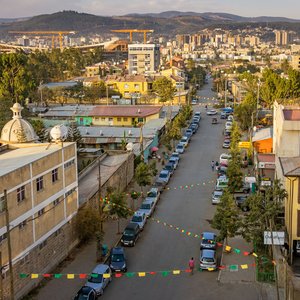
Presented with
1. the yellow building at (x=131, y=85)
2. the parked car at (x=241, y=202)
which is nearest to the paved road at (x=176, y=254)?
the parked car at (x=241, y=202)

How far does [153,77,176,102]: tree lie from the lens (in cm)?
5962

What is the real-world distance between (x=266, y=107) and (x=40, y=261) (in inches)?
1511

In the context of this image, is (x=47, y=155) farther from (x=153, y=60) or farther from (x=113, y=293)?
(x=153, y=60)

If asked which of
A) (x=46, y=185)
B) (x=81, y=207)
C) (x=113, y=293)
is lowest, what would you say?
(x=113, y=293)

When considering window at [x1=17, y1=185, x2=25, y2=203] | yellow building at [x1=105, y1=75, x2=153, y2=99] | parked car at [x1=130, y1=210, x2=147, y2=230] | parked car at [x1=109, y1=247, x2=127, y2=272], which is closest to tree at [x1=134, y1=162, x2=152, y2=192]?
parked car at [x1=130, y1=210, x2=147, y2=230]

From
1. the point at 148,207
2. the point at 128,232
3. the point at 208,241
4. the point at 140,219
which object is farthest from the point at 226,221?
the point at 148,207

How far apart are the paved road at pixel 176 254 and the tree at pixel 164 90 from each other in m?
28.9

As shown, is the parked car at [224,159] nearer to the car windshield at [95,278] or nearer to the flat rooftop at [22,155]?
the flat rooftop at [22,155]

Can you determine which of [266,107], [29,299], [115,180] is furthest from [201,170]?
[266,107]

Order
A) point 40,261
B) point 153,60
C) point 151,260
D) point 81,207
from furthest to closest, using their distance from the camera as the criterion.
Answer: point 153,60 < point 81,207 < point 151,260 < point 40,261

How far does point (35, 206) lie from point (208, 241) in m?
6.42

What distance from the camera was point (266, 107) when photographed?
51.7 metres

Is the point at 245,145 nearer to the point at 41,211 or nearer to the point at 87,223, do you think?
the point at 87,223

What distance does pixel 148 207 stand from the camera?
23703mm
